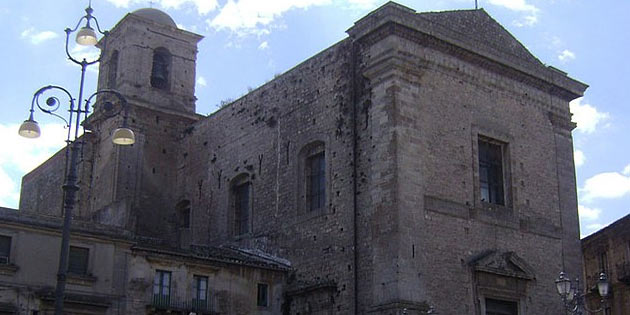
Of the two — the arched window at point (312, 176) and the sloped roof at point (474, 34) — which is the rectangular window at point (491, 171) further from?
the arched window at point (312, 176)

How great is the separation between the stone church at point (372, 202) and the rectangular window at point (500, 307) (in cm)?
5

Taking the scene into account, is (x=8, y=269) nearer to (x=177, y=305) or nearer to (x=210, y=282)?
(x=177, y=305)

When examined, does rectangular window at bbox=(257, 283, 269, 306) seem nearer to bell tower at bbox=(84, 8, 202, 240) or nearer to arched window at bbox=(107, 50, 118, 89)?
bell tower at bbox=(84, 8, 202, 240)

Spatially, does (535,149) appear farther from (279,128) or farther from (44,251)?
(44,251)

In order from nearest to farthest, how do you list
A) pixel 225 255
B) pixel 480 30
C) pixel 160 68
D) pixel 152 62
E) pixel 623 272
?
1. pixel 225 255
2. pixel 480 30
3. pixel 152 62
4. pixel 160 68
5. pixel 623 272

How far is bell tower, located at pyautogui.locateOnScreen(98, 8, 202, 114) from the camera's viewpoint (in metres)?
32.2

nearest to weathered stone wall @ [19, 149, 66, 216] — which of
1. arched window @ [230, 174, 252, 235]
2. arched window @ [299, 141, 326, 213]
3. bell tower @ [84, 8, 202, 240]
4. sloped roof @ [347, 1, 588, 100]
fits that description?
bell tower @ [84, 8, 202, 240]

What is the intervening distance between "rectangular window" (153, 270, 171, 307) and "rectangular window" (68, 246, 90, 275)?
184 cm

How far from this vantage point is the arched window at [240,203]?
27.5 metres

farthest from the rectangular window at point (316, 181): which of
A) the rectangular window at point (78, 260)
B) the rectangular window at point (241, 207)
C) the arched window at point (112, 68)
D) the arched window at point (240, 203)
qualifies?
the arched window at point (112, 68)

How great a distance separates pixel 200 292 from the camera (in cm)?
2264

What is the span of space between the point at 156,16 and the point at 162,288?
49.4ft

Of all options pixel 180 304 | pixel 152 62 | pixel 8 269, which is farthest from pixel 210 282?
pixel 152 62

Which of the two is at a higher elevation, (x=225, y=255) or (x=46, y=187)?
(x=46, y=187)
